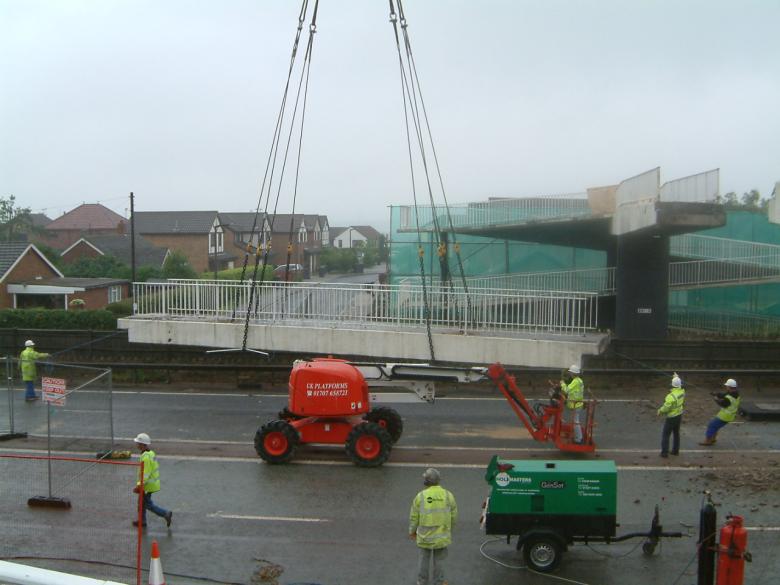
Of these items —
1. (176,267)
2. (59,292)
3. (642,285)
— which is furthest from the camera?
(176,267)

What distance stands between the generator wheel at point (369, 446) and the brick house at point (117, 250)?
37.5 meters

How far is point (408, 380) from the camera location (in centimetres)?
1395

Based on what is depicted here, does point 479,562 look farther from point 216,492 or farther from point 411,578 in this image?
point 216,492

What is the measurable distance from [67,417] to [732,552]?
13078mm

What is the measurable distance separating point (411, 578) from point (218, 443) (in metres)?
7.03

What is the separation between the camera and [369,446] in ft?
42.9

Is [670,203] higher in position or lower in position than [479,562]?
higher

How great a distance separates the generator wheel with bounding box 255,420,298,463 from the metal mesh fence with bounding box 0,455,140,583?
86.0 inches

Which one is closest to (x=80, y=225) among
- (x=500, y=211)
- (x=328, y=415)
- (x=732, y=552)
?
(x=500, y=211)

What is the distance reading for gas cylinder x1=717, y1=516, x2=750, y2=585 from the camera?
729 centimetres

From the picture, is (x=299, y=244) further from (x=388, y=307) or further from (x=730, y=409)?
(x=730, y=409)

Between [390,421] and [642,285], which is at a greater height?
[642,285]

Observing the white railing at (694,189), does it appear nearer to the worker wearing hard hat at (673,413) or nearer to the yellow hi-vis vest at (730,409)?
the yellow hi-vis vest at (730,409)

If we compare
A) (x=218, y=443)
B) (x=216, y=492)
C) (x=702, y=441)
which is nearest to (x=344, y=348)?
(x=218, y=443)
